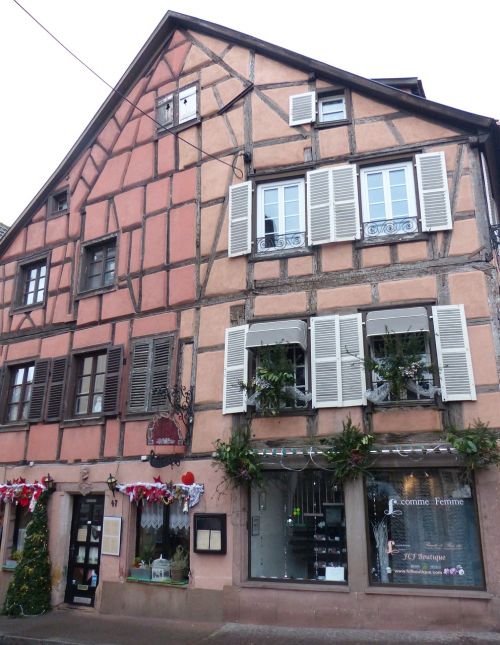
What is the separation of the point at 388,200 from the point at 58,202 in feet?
27.2

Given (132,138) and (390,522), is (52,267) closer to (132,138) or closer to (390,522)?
(132,138)

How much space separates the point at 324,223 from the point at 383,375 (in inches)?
114

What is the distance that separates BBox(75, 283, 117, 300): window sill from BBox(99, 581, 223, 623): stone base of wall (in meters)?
5.54

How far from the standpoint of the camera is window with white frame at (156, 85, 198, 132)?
493 inches

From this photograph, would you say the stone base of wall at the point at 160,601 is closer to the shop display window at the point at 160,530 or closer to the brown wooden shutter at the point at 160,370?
the shop display window at the point at 160,530

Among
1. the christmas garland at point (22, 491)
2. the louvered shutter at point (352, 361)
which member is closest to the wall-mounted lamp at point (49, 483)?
the christmas garland at point (22, 491)

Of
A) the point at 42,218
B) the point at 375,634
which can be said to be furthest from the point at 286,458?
the point at 42,218

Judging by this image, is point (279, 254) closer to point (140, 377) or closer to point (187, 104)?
point (140, 377)

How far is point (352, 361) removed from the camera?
9367 mm

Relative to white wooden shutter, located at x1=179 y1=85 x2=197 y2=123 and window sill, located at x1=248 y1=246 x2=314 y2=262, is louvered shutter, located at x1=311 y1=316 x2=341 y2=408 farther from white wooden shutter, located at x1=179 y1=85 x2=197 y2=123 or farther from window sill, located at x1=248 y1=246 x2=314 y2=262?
Result: white wooden shutter, located at x1=179 y1=85 x2=197 y2=123

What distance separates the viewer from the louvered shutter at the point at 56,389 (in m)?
12.2

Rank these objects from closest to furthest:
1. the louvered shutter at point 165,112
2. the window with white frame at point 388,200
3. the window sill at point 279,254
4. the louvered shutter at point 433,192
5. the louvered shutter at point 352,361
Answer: the louvered shutter at point 352,361
the louvered shutter at point 433,192
the window with white frame at point 388,200
the window sill at point 279,254
the louvered shutter at point 165,112

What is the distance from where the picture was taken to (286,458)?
936 cm

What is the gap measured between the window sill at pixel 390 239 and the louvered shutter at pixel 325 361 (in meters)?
1.32
